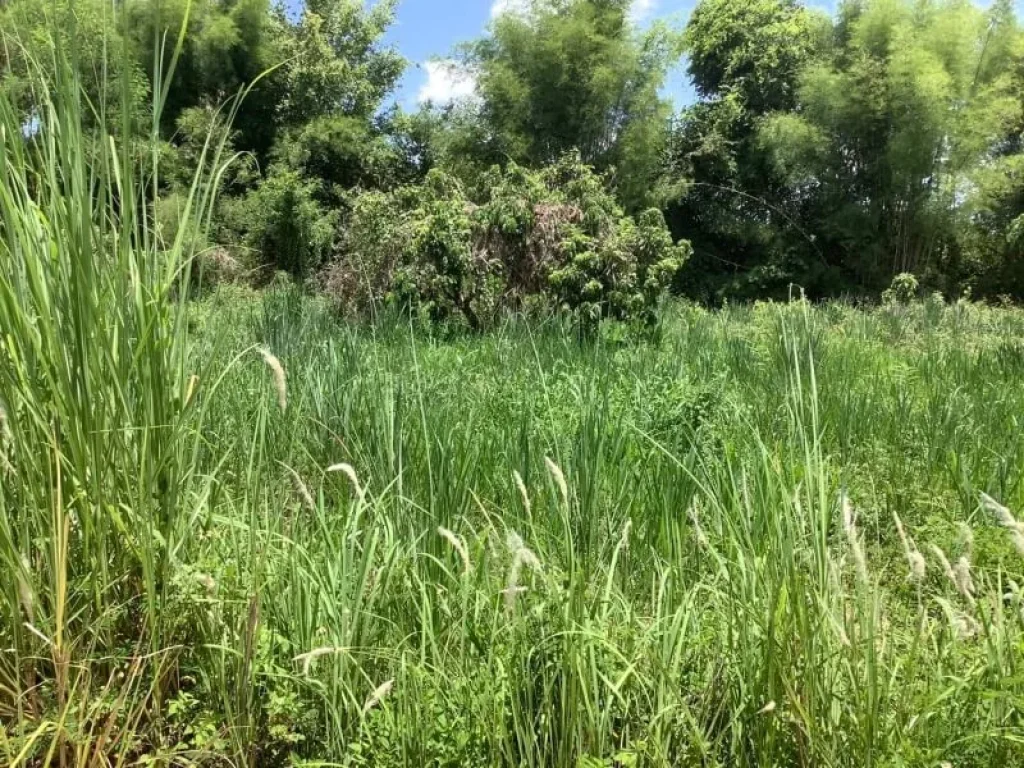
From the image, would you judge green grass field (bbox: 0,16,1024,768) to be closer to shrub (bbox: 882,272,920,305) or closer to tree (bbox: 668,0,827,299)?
shrub (bbox: 882,272,920,305)

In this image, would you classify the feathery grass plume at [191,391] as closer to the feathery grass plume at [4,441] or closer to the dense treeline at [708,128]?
the feathery grass plume at [4,441]

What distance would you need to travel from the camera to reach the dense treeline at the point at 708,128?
1216 cm

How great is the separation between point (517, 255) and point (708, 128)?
33.2 ft

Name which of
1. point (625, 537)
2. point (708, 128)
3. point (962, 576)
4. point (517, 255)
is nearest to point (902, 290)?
point (708, 128)

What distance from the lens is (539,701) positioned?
3.78 feet

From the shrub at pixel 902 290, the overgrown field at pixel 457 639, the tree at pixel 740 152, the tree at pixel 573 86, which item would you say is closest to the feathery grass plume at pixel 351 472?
the overgrown field at pixel 457 639

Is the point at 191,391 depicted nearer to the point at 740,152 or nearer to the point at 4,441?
the point at 4,441

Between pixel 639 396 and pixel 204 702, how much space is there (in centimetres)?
192

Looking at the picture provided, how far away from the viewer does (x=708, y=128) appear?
15031mm

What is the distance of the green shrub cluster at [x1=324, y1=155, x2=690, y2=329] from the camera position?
20.3ft

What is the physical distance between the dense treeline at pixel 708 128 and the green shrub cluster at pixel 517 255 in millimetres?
3164

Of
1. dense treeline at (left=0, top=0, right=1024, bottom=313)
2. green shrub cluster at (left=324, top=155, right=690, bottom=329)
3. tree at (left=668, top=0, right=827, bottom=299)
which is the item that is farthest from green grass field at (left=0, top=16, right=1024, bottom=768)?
tree at (left=668, top=0, right=827, bottom=299)

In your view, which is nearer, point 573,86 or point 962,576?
point 962,576

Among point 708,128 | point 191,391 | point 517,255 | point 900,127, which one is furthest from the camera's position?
point 708,128
